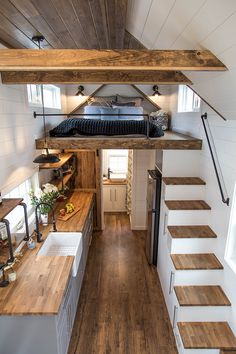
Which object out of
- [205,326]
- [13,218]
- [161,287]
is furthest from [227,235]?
[13,218]

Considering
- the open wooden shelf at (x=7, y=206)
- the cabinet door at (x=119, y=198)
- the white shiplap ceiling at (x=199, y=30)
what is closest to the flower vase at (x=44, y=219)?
the open wooden shelf at (x=7, y=206)

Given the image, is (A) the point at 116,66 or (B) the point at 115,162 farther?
(B) the point at 115,162

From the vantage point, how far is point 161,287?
3.80 m

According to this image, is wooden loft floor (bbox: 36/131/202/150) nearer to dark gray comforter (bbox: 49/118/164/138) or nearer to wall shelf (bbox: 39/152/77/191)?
dark gray comforter (bbox: 49/118/164/138)

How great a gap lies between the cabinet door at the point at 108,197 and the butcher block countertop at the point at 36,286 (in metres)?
3.51

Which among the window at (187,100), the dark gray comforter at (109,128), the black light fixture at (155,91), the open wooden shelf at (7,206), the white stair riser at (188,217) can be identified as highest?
the black light fixture at (155,91)

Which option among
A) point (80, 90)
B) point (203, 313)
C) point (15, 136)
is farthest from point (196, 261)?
point (80, 90)

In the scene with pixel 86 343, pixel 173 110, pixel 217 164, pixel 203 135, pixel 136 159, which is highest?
pixel 173 110

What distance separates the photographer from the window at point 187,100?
3746mm

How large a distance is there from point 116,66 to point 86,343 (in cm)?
303

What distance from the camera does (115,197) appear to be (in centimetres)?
661

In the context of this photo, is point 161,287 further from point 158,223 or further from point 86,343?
point 86,343

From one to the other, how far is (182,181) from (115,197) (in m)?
3.35

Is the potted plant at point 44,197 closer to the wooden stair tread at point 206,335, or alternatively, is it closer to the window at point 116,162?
the wooden stair tread at point 206,335
